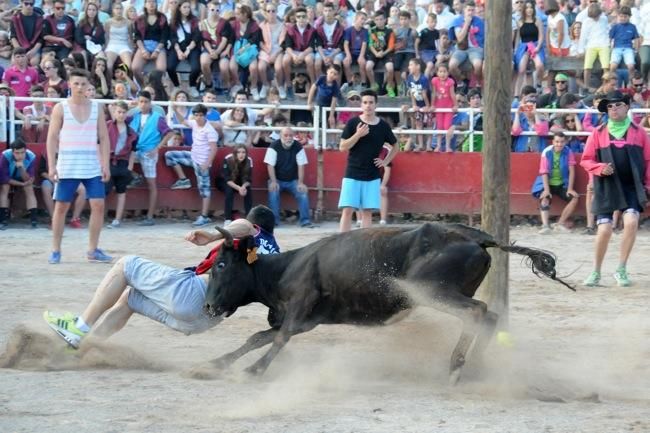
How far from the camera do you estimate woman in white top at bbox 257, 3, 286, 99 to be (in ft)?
61.1

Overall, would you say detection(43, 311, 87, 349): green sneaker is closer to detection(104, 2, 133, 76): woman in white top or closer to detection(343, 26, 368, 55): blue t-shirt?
detection(104, 2, 133, 76): woman in white top

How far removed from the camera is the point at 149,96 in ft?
53.4

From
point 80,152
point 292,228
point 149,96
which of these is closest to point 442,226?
point 80,152

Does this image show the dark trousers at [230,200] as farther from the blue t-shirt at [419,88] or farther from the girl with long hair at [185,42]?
the girl with long hair at [185,42]

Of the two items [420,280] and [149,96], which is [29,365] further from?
[149,96]

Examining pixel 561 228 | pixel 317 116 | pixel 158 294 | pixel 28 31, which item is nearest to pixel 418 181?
pixel 317 116

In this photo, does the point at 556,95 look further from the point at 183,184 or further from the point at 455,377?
the point at 455,377

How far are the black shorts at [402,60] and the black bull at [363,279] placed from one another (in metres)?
12.0

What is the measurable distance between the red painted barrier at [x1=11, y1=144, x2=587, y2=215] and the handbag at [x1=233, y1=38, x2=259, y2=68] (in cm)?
278

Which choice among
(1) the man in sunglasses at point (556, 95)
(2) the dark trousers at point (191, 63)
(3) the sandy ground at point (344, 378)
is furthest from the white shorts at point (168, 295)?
(2) the dark trousers at point (191, 63)

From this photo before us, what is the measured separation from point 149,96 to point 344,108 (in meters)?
2.68

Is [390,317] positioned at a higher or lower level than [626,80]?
lower

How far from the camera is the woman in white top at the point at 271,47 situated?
1862 cm

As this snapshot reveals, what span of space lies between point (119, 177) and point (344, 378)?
30.2ft
